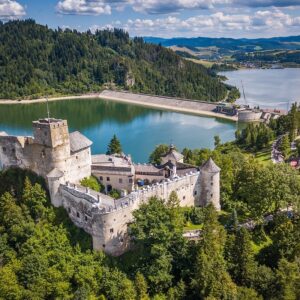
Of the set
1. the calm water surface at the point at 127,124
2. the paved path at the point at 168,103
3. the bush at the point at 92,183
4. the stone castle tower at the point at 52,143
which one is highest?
the stone castle tower at the point at 52,143

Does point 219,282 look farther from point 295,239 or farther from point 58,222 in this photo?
point 58,222

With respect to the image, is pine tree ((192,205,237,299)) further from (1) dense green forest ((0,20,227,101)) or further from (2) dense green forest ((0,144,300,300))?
(1) dense green forest ((0,20,227,101))

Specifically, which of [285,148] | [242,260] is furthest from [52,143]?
[285,148]

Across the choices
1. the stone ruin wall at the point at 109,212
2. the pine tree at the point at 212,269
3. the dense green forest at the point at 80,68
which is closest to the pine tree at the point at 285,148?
the stone ruin wall at the point at 109,212

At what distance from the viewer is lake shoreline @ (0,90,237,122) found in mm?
127412

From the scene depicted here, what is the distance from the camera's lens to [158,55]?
19325 cm

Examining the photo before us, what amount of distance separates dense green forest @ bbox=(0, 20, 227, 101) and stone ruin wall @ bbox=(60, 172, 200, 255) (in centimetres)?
11331

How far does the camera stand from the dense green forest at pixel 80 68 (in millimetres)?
154238

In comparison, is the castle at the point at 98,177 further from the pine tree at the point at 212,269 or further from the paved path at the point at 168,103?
the paved path at the point at 168,103

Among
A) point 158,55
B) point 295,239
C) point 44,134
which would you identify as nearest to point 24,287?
A: point 44,134

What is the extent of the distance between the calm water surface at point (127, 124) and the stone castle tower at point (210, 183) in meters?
28.3

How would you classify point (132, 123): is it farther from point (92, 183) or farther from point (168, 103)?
point (92, 183)

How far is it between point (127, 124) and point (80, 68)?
71.0m

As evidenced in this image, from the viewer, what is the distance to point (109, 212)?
1364 inches
